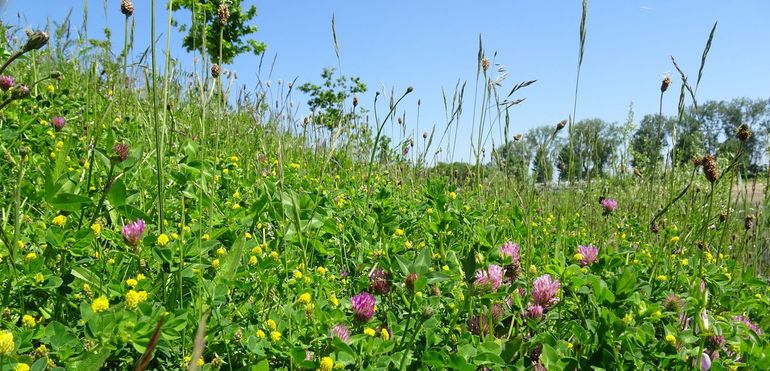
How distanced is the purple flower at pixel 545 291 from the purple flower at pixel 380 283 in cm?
39

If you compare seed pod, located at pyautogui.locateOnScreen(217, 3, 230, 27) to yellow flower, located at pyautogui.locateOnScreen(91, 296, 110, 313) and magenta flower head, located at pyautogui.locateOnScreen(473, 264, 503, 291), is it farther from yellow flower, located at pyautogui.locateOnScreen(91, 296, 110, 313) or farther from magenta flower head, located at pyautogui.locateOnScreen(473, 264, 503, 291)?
magenta flower head, located at pyautogui.locateOnScreen(473, 264, 503, 291)

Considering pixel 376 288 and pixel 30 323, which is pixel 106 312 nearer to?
pixel 30 323

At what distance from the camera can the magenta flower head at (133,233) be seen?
49.4 inches

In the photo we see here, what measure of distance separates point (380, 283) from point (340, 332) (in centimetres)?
33

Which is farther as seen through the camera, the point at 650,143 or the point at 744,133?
the point at 650,143

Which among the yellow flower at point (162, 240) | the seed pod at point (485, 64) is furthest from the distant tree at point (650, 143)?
the yellow flower at point (162, 240)

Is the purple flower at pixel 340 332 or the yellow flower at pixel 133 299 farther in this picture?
the purple flower at pixel 340 332

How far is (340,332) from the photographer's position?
1197 millimetres

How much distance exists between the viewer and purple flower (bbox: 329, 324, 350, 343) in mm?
1188

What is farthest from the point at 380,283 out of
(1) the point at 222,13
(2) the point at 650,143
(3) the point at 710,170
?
(2) the point at 650,143

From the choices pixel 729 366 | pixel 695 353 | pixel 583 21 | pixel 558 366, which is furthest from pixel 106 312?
pixel 583 21

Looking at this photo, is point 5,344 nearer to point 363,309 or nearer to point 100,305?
point 100,305

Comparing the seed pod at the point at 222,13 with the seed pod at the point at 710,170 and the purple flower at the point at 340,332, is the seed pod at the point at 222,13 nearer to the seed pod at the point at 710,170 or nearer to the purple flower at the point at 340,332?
the purple flower at the point at 340,332

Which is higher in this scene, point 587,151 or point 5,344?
point 587,151
